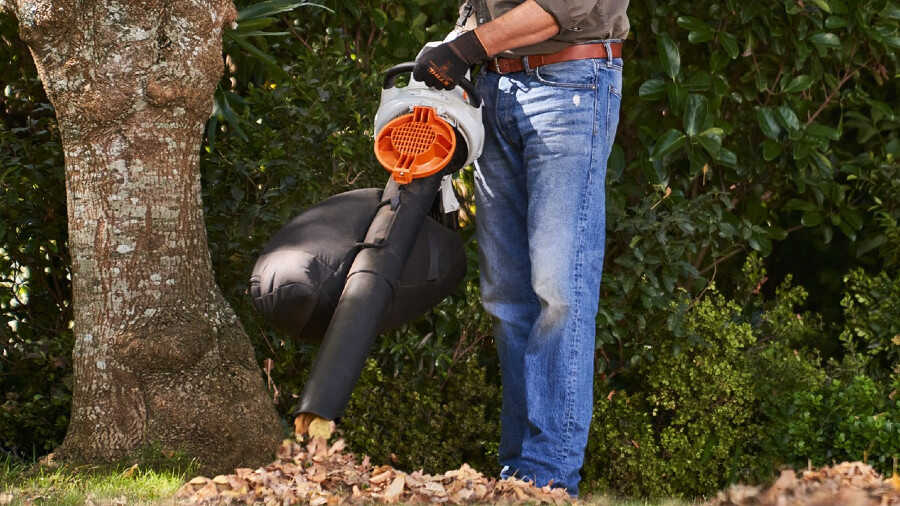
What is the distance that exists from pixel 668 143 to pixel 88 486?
262 cm

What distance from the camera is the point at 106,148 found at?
3.48 m

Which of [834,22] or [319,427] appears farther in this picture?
[834,22]

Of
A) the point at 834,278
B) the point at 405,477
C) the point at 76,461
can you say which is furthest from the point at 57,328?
the point at 834,278

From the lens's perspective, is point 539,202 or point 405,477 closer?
point 405,477

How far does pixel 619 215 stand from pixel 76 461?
7.74 ft

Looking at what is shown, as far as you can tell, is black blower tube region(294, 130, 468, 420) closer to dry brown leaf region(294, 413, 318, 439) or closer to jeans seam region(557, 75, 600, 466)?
dry brown leaf region(294, 413, 318, 439)

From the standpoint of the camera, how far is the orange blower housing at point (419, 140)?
3.14m

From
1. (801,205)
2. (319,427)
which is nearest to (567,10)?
(319,427)

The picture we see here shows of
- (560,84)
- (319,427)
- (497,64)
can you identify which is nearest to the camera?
(319,427)

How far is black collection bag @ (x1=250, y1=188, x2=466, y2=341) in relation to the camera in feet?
9.82

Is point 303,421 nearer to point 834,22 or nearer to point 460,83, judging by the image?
point 460,83

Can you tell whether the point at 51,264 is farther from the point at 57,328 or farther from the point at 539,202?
the point at 539,202

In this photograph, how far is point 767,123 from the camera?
461 cm

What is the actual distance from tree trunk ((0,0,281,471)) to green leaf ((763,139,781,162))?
242 cm
